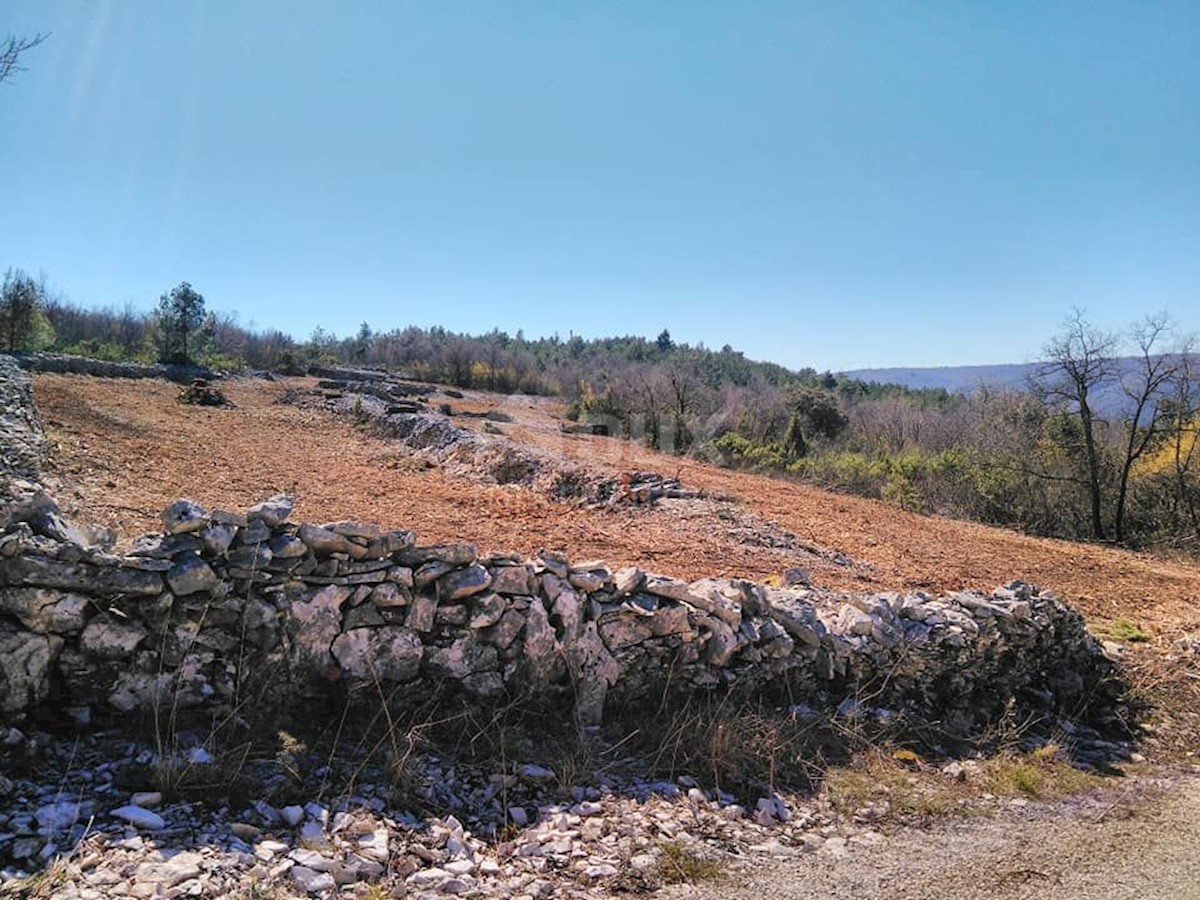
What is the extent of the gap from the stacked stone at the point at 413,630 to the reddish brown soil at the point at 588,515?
2.31m

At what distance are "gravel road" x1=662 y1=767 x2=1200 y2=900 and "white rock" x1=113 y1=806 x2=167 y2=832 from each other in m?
1.87

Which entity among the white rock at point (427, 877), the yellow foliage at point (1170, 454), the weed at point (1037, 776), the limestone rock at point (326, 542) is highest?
the yellow foliage at point (1170, 454)

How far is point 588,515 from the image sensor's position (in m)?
10.5

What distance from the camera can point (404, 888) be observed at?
2436 millimetres

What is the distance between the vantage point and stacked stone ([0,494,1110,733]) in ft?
9.68

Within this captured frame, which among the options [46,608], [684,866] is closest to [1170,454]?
[684,866]

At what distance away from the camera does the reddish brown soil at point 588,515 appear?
7762mm

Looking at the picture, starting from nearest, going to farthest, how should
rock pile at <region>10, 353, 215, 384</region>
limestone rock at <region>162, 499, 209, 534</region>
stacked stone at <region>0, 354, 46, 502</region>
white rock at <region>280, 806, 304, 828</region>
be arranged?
white rock at <region>280, 806, 304, 828</region>
limestone rock at <region>162, 499, 209, 534</region>
stacked stone at <region>0, 354, 46, 502</region>
rock pile at <region>10, 353, 215, 384</region>

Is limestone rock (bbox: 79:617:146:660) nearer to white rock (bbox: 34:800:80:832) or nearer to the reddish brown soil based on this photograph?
white rock (bbox: 34:800:80:832)

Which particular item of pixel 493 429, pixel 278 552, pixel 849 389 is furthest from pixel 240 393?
pixel 849 389

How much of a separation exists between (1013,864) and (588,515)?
7.79 meters

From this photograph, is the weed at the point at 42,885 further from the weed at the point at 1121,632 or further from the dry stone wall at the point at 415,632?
the weed at the point at 1121,632

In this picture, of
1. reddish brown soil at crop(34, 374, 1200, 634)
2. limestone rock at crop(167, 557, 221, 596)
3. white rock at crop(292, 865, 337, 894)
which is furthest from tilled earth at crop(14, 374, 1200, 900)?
reddish brown soil at crop(34, 374, 1200, 634)

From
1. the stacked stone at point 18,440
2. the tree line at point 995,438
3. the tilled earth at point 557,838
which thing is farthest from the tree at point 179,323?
the tilled earth at point 557,838
